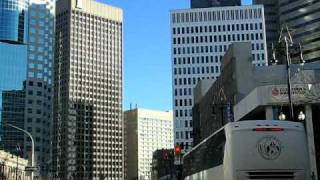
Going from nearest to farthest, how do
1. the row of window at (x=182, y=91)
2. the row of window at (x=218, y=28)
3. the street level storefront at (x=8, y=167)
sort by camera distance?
1. the street level storefront at (x=8, y=167)
2. the row of window at (x=218, y=28)
3. the row of window at (x=182, y=91)

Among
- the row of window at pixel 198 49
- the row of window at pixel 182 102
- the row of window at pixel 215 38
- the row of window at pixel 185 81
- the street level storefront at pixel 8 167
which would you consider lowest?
the street level storefront at pixel 8 167

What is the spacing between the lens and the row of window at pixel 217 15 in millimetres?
174750

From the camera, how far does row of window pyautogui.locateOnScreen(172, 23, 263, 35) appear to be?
172m

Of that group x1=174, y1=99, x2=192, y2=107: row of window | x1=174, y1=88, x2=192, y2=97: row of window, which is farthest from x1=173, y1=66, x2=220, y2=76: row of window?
x1=174, y1=99, x2=192, y2=107: row of window

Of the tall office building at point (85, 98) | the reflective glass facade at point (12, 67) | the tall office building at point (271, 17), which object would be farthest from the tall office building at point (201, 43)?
the reflective glass facade at point (12, 67)

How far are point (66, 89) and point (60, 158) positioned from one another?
2016 centimetres

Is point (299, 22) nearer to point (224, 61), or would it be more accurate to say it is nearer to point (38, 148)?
point (224, 61)

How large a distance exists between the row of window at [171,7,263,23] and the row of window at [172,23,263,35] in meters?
2.55

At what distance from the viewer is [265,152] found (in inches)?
850

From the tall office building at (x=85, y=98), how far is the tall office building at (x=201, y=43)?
2099 centimetres

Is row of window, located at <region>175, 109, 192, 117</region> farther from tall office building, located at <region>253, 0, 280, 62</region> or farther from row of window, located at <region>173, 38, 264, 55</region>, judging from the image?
tall office building, located at <region>253, 0, 280, 62</region>

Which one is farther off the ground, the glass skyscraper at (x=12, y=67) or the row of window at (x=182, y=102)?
the glass skyscraper at (x=12, y=67)

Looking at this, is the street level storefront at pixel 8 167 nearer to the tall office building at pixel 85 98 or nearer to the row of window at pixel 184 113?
the tall office building at pixel 85 98

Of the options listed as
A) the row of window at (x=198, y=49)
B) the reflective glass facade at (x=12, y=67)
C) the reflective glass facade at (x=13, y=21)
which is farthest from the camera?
the row of window at (x=198, y=49)
